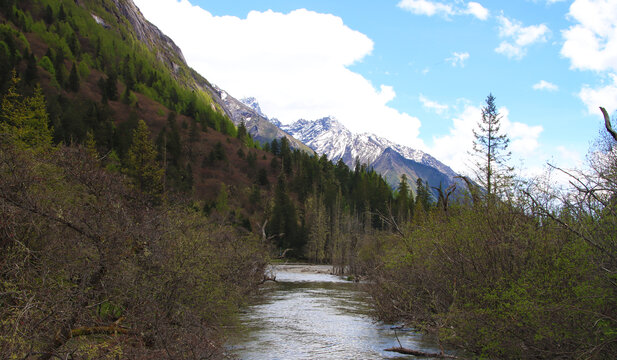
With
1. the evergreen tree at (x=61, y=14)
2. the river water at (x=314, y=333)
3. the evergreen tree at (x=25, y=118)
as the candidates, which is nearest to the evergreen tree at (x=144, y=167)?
the evergreen tree at (x=25, y=118)

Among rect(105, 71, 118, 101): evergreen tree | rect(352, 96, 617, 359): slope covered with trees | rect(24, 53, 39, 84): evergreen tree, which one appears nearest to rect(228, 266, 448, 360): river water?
rect(352, 96, 617, 359): slope covered with trees

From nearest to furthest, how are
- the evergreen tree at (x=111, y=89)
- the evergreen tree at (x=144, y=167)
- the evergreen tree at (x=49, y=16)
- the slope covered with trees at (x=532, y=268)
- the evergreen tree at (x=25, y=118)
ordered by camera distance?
the slope covered with trees at (x=532, y=268) → the evergreen tree at (x=25, y=118) → the evergreen tree at (x=144, y=167) → the evergreen tree at (x=111, y=89) → the evergreen tree at (x=49, y=16)

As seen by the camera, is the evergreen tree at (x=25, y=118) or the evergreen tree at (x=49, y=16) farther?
the evergreen tree at (x=49, y=16)

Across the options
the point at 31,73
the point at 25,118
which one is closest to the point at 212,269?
the point at 25,118

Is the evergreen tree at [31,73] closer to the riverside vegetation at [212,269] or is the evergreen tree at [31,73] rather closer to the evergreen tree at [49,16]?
the evergreen tree at [49,16]

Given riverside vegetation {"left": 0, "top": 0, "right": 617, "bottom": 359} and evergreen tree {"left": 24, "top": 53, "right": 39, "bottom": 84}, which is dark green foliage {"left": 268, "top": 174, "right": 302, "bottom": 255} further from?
riverside vegetation {"left": 0, "top": 0, "right": 617, "bottom": 359}

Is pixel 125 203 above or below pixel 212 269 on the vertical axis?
above

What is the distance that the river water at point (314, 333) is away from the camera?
15.3m

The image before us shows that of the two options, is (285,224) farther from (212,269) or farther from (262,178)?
(212,269)

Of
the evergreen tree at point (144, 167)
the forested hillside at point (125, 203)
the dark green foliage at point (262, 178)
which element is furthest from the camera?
the dark green foliage at point (262, 178)

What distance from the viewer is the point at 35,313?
8.40 metres

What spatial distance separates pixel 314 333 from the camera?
19000mm

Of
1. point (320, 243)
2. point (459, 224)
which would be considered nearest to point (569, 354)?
point (459, 224)

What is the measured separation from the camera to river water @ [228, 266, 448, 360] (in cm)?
1527
